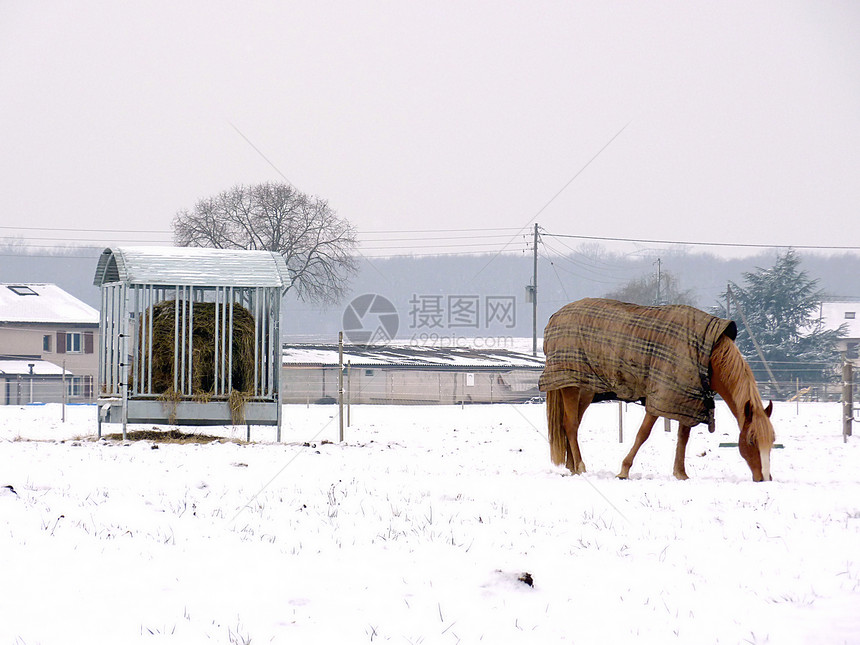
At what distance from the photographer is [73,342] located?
51281 mm

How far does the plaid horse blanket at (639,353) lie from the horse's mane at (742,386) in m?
0.15

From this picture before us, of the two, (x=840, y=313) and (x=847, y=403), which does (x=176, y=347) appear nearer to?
(x=847, y=403)

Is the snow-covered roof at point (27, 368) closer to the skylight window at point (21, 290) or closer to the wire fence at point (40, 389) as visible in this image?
the wire fence at point (40, 389)

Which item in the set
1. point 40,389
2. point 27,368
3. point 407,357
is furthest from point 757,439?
point 27,368

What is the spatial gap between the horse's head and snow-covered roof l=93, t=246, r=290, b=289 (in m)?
7.94

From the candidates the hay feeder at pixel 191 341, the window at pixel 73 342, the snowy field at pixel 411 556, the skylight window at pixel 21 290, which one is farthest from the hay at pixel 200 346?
the skylight window at pixel 21 290

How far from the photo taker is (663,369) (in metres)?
9.16

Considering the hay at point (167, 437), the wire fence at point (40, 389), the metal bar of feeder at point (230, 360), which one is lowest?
the wire fence at point (40, 389)

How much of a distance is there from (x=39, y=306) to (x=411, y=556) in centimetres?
5330

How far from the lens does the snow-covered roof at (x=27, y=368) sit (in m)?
46.1

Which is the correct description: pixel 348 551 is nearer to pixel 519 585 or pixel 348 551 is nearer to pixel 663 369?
pixel 519 585

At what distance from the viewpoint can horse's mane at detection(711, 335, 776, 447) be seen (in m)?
8.71

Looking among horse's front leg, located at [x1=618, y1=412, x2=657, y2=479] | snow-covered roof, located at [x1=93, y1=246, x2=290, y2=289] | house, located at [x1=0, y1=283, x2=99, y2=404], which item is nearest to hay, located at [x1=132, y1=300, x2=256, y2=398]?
snow-covered roof, located at [x1=93, y1=246, x2=290, y2=289]

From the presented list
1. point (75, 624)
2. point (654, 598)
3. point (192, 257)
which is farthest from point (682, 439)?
point (192, 257)
